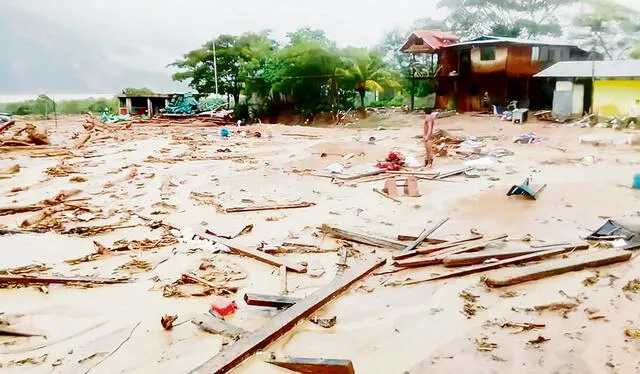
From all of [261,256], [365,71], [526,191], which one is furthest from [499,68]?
[261,256]

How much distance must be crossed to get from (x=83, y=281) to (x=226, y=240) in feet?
7.93

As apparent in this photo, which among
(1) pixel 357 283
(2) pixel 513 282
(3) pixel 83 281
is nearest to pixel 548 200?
(2) pixel 513 282

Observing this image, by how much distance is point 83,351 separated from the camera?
208 inches

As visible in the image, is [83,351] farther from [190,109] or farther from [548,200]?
[190,109]

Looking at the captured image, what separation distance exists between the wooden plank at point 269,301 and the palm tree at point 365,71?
30115 millimetres

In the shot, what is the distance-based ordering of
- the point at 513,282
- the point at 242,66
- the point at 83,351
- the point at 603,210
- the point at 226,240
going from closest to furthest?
1. the point at 83,351
2. the point at 513,282
3. the point at 226,240
4. the point at 603,210
5. the point at 242,66

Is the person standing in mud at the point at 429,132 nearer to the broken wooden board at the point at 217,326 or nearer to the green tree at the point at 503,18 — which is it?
the broken wooden board at the point at 217,326

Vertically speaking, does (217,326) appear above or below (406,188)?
below

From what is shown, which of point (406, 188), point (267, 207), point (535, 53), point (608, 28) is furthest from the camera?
point (608, 28)

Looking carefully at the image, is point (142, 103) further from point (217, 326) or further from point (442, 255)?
point (217, 326)

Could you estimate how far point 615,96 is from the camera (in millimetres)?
26875

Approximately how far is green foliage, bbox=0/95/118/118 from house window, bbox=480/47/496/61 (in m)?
34.9

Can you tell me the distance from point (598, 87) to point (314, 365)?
28388mm

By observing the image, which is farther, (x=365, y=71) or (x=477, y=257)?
(x=365, y=71)
